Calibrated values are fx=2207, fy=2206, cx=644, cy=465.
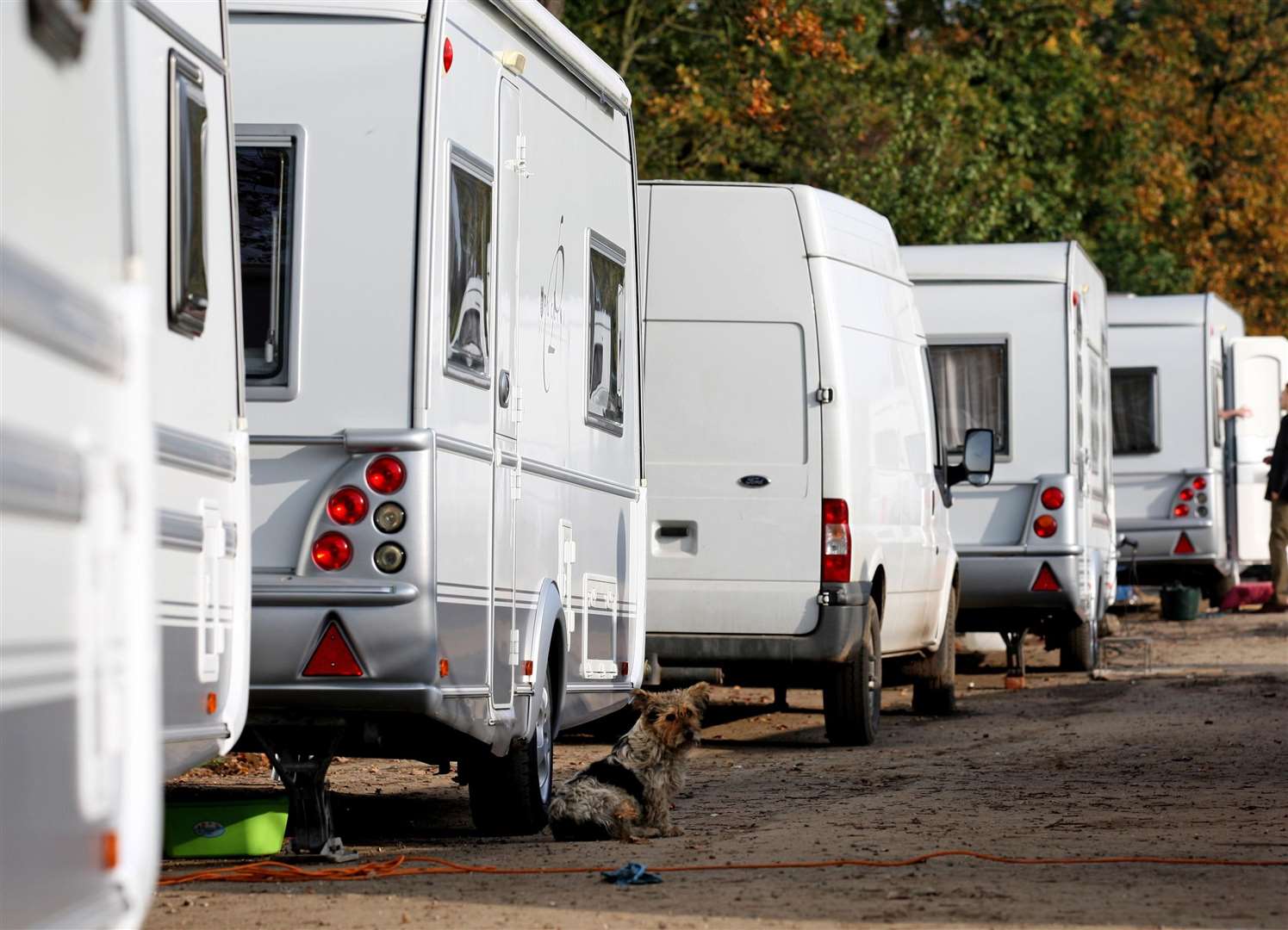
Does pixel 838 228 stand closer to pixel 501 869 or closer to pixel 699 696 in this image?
pixel 699 696

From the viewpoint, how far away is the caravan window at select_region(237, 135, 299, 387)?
716 centimetres

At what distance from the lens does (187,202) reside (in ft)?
19.6

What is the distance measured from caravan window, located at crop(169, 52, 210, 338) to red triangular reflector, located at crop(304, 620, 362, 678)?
1.37 meters

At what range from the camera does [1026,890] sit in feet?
23.4

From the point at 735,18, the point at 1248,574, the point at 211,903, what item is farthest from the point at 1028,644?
the point at 211,903

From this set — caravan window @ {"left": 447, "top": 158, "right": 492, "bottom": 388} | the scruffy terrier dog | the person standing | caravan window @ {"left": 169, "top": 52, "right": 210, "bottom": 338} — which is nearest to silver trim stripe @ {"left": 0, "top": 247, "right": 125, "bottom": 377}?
caravan window @ {"left": 169, "top": 52, "right": 210, "bottom": 338}

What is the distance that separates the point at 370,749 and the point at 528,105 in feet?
8.42

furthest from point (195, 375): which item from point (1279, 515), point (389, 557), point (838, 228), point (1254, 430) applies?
point (1254, 430)

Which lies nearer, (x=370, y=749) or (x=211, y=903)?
(x=211, y=903)

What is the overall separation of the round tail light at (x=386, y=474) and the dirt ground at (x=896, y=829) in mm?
1313

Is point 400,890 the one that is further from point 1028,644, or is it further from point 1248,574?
point 1248,574

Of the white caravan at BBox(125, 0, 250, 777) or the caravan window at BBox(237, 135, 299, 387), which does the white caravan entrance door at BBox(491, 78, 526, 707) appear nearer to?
the caravan window at BBox(237, 135, 299, 387)

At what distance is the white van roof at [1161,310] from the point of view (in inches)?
893

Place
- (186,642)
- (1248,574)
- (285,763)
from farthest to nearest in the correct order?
(1248,574), (285,763), (186,642)
